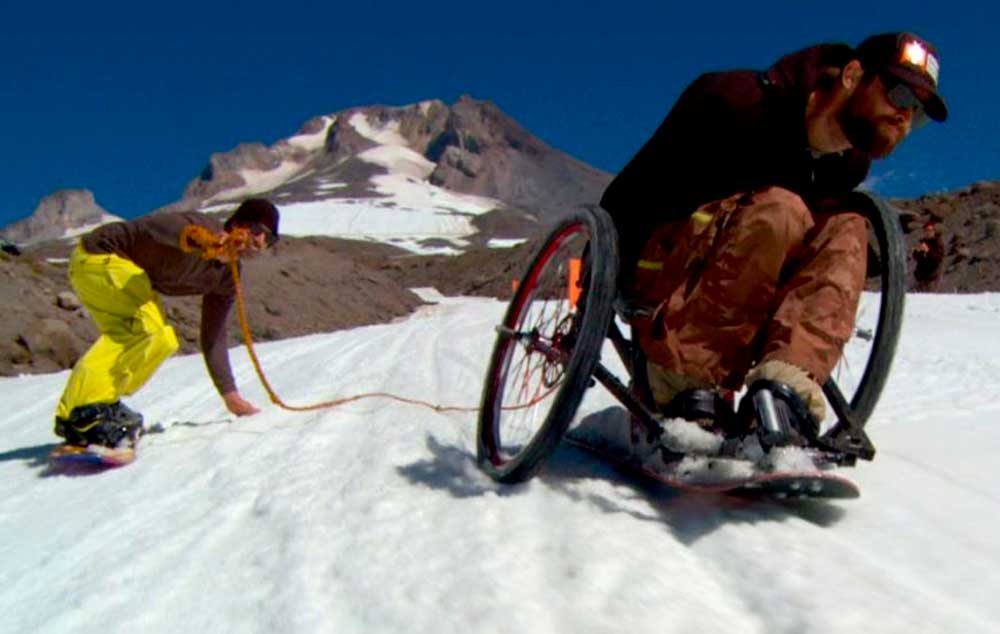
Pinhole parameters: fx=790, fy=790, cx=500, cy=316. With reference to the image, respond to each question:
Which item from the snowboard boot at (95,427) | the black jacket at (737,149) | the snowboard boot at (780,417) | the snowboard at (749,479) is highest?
the black jacket at (737,149)

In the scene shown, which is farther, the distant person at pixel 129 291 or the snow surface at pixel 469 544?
the distant person at pixel 129 291

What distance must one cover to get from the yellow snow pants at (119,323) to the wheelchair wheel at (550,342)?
4.49 ft

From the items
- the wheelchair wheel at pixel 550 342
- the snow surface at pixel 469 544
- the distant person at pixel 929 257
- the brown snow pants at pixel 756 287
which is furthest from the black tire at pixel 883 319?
the wheelchair wheel at pixel 550 342

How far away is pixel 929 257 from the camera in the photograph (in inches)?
96.3

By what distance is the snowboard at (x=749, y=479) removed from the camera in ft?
5.30

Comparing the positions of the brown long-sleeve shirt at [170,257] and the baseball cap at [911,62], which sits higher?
the baseball cap at [911,62]

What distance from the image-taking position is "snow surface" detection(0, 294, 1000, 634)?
4.42 ft

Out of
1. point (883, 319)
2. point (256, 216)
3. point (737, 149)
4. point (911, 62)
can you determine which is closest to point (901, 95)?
point (911, 62)

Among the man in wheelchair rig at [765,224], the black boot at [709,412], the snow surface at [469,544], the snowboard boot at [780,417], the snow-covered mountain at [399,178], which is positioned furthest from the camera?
the snow-covered mountain at [399,178]

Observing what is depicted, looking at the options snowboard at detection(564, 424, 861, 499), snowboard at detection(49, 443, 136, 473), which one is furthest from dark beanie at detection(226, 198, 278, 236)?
snowboard at detection(564, 424, 861, 499)

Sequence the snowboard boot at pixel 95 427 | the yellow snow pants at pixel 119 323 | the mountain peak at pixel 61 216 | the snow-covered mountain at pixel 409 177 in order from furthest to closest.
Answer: the mountain peak at pixel 61 216
the snow-covered mountain at pixel 409 177
the yellow snow pants at pixel 119 323
the snowboard boot at pixel 95 427

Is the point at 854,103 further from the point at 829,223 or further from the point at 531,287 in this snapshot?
the point at 531,287

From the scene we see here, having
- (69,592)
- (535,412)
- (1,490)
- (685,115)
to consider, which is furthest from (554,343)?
(1,490)

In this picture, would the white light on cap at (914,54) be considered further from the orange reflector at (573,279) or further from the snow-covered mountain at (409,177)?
the snow-covered mountain at (409,177)
